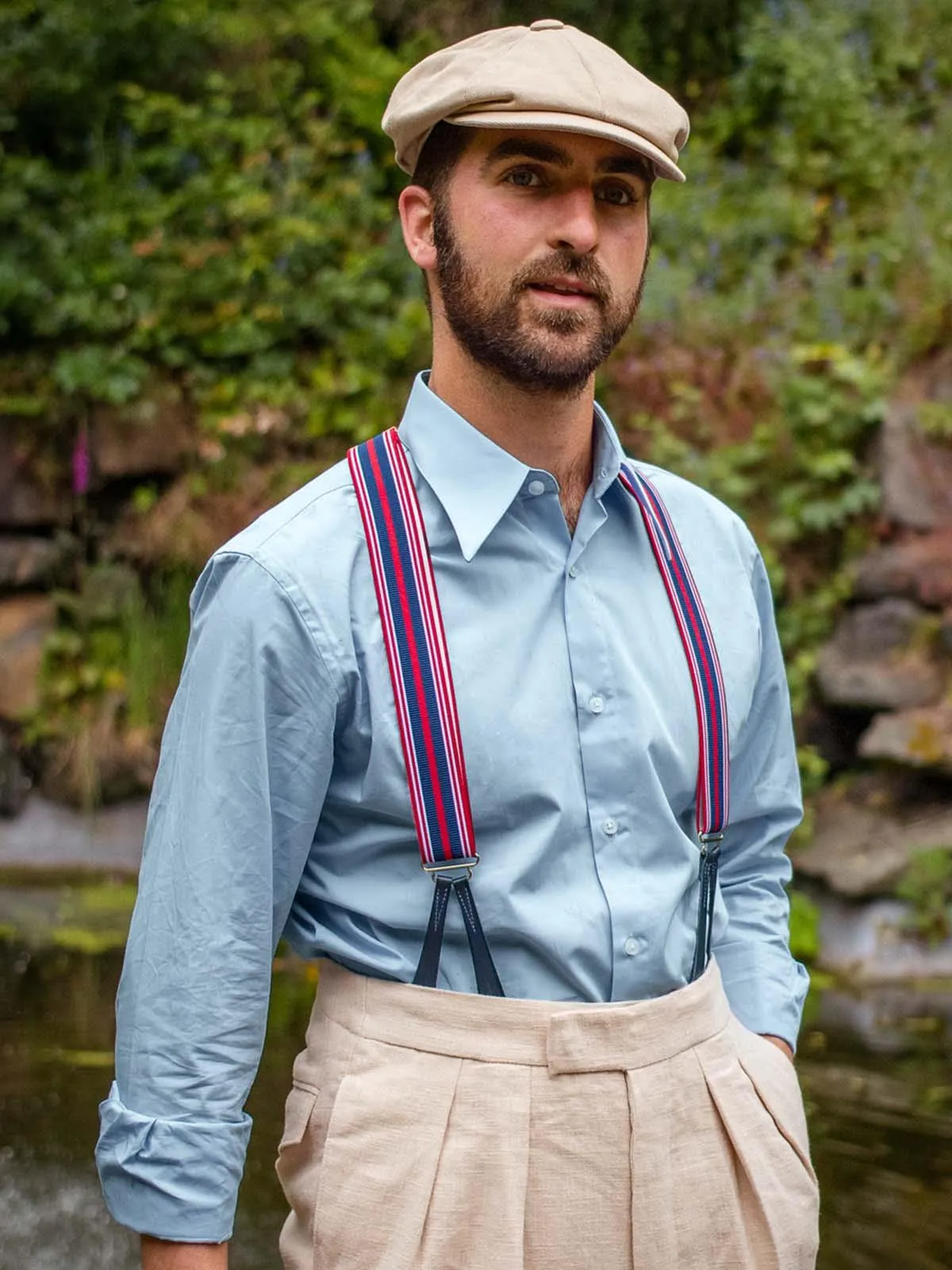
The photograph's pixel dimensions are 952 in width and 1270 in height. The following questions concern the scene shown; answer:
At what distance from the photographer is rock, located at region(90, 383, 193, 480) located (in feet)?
21.4

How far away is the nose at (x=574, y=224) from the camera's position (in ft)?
5.74

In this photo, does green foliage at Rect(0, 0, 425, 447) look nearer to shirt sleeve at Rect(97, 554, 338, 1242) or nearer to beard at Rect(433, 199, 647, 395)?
beard at Rect(433, 199, 647, 395)

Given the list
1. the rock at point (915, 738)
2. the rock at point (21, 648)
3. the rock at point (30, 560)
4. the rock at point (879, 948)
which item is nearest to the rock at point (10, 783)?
the rock at point (21, 648)

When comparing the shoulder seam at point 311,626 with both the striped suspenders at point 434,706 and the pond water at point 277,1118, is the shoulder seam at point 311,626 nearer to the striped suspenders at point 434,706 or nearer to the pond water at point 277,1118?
the striped suspenders at point 434,706

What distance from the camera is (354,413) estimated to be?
6484mm

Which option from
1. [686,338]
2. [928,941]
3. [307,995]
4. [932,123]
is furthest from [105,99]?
[928,941]

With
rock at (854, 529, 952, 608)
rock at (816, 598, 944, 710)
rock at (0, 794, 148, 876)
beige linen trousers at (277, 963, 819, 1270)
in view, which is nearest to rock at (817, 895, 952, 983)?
rock at (816, 598, 944, 710)

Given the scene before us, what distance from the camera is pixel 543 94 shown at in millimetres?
1696

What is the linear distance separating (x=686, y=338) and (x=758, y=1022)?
469 cm

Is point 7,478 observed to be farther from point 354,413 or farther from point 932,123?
point 932,123

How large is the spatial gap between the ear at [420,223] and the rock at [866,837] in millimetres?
3706

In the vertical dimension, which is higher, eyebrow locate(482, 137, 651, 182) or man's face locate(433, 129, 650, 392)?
eyebrow locate(482, 137, 651, 182)

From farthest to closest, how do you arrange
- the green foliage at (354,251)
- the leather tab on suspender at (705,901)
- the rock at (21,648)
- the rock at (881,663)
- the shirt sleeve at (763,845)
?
the rock at (21,648) < the green foliage at (354,251) < the rock at (881,663) < the shirt sleeve at (763,845) < the leather tab on suspender at (705,901)

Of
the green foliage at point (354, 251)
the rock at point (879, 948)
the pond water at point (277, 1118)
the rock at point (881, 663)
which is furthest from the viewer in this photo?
the green foliage at point (354, 251)
